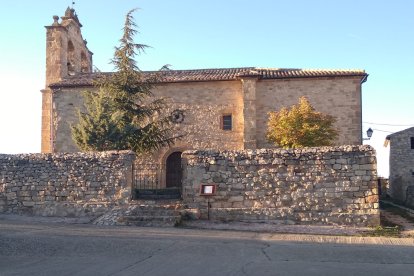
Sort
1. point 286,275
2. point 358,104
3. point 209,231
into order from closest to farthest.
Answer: point 286,275 → point 209,231 → point 358,104

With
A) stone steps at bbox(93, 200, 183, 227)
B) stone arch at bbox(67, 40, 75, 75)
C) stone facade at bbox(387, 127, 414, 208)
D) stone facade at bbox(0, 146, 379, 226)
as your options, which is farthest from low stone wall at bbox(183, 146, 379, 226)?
stone facade at bbox(387, 127, 414, 208)

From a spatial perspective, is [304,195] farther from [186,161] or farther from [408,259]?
[408,259]

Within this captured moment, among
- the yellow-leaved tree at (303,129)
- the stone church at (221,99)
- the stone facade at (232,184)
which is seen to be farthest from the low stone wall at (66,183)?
the stone church at (221,99)

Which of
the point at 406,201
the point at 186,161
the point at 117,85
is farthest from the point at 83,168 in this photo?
the point at 406,201

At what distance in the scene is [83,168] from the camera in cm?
1512

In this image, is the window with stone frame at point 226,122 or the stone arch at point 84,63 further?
the stone arch at point 84,63

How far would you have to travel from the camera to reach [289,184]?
1441 centimetres

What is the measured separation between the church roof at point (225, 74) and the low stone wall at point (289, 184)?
979cm

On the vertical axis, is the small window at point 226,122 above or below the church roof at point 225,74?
below

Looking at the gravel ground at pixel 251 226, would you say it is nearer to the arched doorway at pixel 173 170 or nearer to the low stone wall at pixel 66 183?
the low stone wall at pixel 66 183

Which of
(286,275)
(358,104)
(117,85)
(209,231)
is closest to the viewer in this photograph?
(286,275)

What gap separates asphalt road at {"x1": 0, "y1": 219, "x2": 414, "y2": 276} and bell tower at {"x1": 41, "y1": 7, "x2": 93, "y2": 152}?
15.3m

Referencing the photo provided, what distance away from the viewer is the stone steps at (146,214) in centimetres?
1329

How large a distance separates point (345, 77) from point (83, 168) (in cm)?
1479
